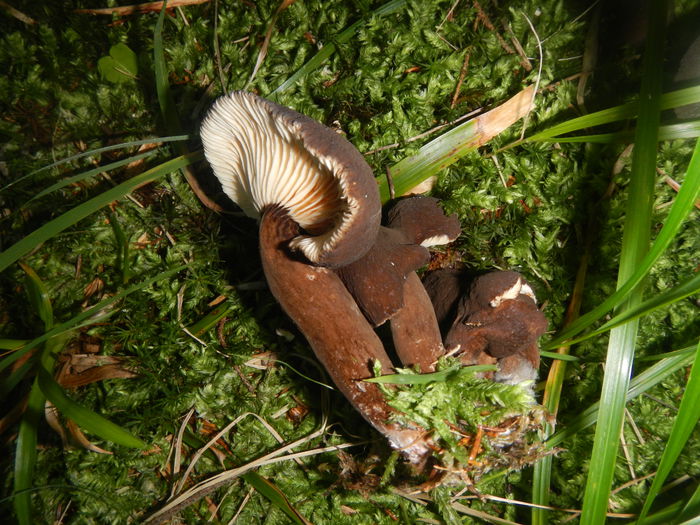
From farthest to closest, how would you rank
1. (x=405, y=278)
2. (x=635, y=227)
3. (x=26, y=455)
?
1. (x=26, y=455)
2. (x=405, y=278)
3. (x=635, y=227)

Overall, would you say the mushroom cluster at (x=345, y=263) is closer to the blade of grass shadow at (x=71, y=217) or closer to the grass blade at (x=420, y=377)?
the grass blade at (x=420, y=377)

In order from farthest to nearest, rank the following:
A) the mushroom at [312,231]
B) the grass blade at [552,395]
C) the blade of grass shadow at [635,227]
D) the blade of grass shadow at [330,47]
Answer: the blade of grass shadow at [330,47] → the grass blade at [552,395] → the blade of grass shadow at [635,227] → the mushroom at [312,231]

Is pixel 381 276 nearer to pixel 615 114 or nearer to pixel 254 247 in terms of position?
pixel 254 247

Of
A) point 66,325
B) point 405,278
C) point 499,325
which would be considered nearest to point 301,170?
point 405,278

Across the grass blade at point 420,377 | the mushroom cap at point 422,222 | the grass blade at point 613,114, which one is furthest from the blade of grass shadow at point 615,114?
the grass blade at point 420,377

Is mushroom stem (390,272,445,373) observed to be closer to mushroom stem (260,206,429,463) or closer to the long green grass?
→ mushroom stem (260,206,429,463)

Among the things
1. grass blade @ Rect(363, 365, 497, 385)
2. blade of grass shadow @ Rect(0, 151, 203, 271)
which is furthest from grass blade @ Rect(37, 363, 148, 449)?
grass blade @ Rect(363, 365, 497, 385)
